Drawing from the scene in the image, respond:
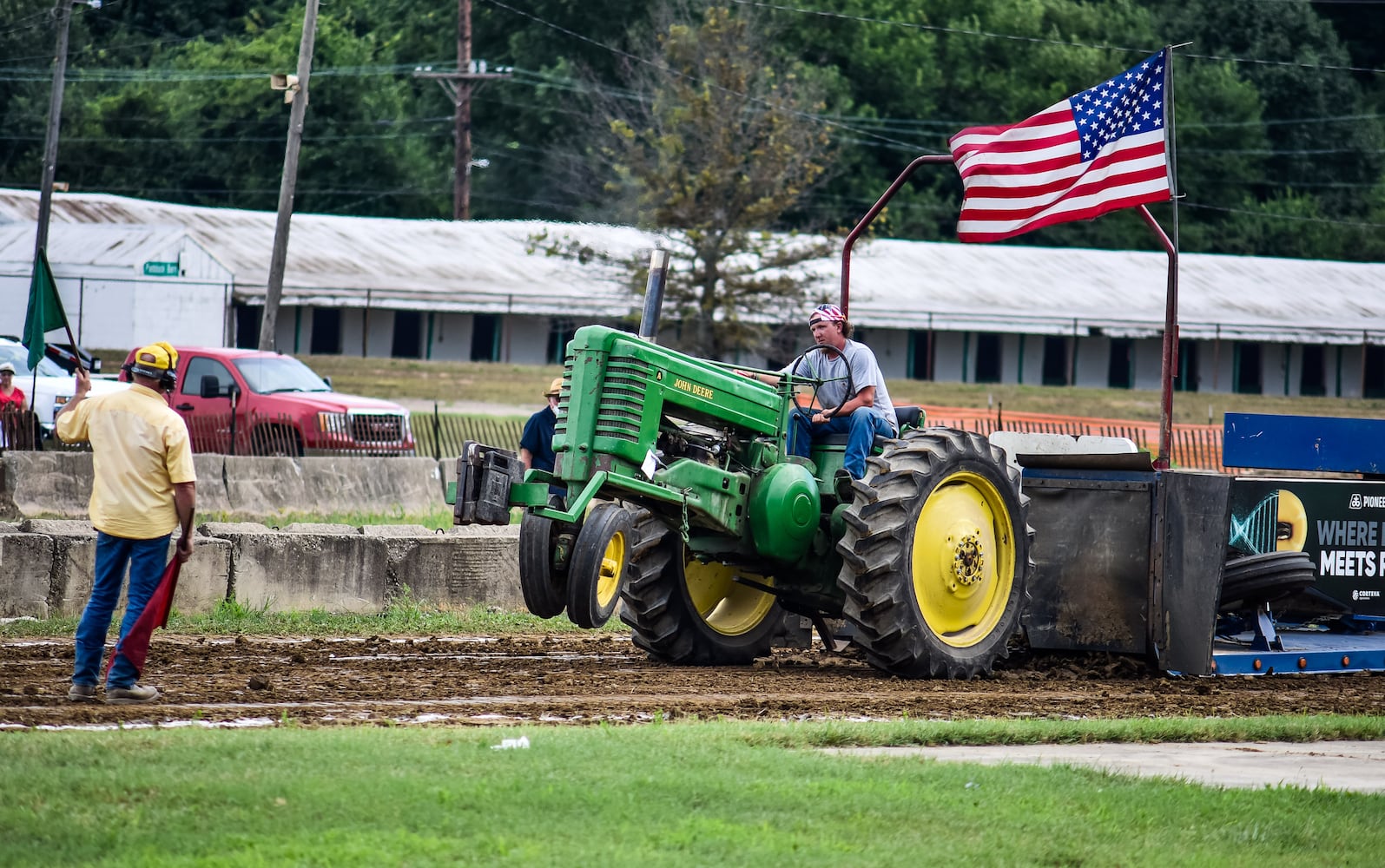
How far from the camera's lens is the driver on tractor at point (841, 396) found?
11.7 meters

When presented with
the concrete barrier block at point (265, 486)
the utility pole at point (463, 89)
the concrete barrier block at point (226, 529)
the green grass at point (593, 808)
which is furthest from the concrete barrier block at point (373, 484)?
the utility pole at point (463, 89)

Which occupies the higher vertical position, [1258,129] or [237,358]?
[1258,129]

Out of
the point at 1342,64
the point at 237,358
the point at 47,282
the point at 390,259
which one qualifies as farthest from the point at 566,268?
the point at 1342,64

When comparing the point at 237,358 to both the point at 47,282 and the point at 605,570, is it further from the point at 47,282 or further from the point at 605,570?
the point at 605,570

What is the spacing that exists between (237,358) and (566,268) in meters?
26.7

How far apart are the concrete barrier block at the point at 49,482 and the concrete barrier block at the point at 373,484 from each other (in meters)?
2.56

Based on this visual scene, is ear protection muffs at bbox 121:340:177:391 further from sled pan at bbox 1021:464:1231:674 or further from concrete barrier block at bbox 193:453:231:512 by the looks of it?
concrete barrier block at bbox 193:453:231:512

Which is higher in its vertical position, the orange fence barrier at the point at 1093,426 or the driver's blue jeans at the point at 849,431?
the orange fence barrier at the point at 1093,426

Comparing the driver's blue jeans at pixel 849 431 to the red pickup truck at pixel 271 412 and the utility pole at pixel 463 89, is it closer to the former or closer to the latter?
the red pickup truck at pixel 271 412

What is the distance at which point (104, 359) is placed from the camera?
43562mm

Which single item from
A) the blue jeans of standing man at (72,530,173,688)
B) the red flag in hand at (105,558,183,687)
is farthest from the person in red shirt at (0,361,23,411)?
the red flag in hand at (105,558,183,687)

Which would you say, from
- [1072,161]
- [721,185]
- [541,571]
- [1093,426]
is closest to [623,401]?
[541,571]

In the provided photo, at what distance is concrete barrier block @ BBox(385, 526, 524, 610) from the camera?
49.7 ft

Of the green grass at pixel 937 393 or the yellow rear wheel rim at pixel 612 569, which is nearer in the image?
the yellow rear wheel rim at pixel 612 569
